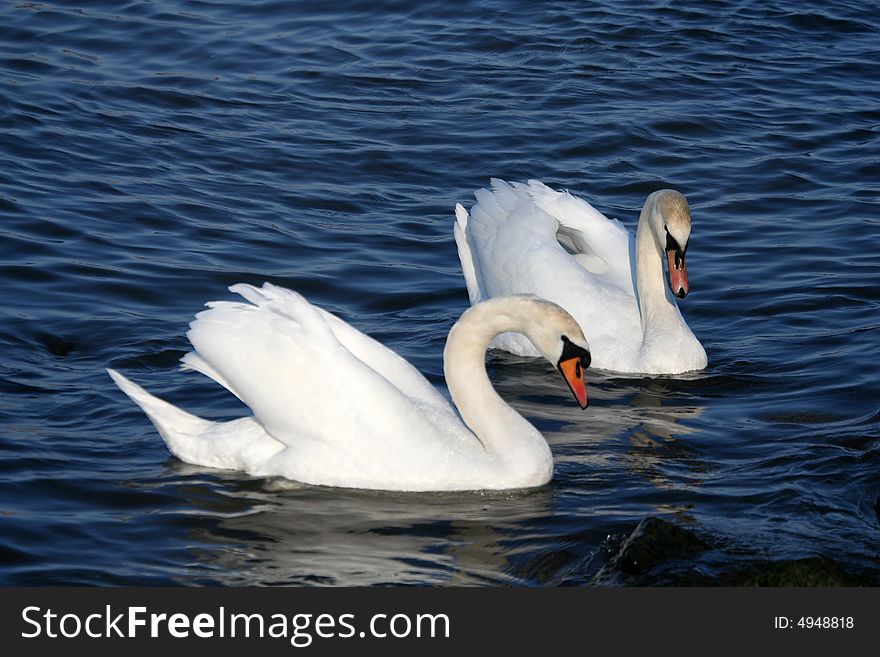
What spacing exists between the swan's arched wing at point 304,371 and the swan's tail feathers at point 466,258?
2680 millimetres

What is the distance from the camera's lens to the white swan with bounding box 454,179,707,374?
31.2 feet

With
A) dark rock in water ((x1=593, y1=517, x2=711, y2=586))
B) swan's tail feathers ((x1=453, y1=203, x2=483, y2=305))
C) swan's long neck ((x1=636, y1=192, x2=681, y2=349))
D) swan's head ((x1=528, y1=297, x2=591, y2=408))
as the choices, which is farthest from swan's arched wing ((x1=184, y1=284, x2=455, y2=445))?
swan's tail feathers ((x1=453, y1=203, x2=483, y2=305))

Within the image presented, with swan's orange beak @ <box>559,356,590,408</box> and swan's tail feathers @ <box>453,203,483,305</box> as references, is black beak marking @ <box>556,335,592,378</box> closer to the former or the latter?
swan's orange beak @ <box>559,356,590,408</box>

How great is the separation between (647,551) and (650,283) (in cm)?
379

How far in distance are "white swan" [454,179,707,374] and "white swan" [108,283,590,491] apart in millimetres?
2116

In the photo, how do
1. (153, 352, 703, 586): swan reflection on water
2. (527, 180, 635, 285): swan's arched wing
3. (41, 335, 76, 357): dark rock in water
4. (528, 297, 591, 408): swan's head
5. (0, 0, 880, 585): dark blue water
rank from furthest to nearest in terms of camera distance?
(527, 180, 635, 285): swan's arched wing → (41, 335, 76, 357): dark rock in water → (528, 297, 591, 408): swan's head → (0, 0, 880, 585): dark blue water → (153, 352, 703, 586): swan reflection on water

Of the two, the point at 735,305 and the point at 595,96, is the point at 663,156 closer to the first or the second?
the point at 595,96

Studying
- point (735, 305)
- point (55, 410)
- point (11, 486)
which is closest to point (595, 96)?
point (735, 305)

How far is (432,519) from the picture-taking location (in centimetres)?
725

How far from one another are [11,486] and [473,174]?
6.55 m

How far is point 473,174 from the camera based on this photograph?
13.2 metres

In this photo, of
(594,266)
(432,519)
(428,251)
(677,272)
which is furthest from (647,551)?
(428,251)

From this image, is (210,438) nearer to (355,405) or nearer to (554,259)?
(355,405)

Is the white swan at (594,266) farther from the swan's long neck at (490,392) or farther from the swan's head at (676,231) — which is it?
the swan's long neck at (490,392)
